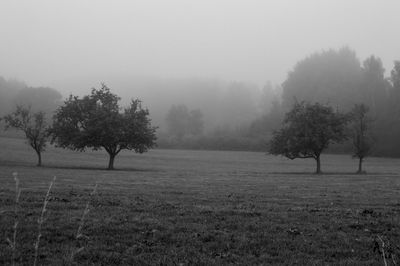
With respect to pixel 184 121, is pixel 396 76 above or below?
above

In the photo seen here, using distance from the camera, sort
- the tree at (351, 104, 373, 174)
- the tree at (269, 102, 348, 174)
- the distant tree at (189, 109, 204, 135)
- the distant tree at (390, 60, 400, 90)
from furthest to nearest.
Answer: the distant tree at (189, 109, 204, 135) < the distant tree at (390, 60, 400, 90) < the tree at (351, 104, 373, 174) < the tree at (269, 102, 348, 174)

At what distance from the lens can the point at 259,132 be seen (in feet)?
475

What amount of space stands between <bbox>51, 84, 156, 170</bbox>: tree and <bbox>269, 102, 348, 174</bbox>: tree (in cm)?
2124

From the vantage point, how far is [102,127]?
66500mm

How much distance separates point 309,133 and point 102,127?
31722mm

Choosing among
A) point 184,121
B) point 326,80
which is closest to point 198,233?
point 326,80

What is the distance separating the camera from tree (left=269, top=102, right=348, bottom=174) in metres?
67.1

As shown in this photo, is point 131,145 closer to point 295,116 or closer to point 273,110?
point 295,116

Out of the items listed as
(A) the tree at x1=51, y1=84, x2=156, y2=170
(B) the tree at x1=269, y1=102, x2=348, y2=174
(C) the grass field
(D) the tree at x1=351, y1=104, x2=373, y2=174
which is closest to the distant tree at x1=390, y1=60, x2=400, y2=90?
(D) the tree at x1=351, y1=104, x2=373, y2=174

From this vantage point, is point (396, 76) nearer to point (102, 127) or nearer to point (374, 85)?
point (374, 85)

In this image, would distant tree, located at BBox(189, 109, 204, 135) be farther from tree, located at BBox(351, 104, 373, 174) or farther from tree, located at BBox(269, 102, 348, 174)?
tree, located at BBox(269, 102, 348, 174)

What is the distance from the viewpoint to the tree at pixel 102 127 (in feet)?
220

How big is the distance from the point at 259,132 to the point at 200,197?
123791 millimetres

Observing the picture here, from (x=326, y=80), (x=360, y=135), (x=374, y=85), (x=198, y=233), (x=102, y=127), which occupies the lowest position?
(x=198, y=233)
